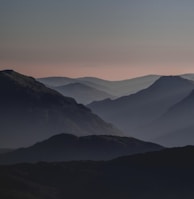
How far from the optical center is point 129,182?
200m

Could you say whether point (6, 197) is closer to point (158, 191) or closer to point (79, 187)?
point (79, 187)

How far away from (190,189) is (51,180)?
192 feet

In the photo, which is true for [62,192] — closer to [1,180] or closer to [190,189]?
[1,180]

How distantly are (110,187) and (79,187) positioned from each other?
42.8 ft

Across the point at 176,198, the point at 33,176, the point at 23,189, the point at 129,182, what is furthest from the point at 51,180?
the point at 176,198

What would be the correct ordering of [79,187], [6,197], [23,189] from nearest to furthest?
1. [6,197]
2. [23,189]
3. [79,187]

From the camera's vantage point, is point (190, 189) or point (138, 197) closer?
point (138, 197)

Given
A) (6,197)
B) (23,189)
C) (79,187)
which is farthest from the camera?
→ (79,187)

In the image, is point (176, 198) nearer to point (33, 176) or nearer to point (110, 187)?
point (110, 187)

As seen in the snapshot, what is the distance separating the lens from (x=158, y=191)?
632 feet

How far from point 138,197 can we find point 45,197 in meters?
37.1

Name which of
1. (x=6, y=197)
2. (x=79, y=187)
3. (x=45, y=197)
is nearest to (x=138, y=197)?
(x=79, y=187)

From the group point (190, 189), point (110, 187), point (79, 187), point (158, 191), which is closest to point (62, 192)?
point (79, 187)

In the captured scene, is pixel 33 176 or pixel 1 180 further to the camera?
pixel 33 176
